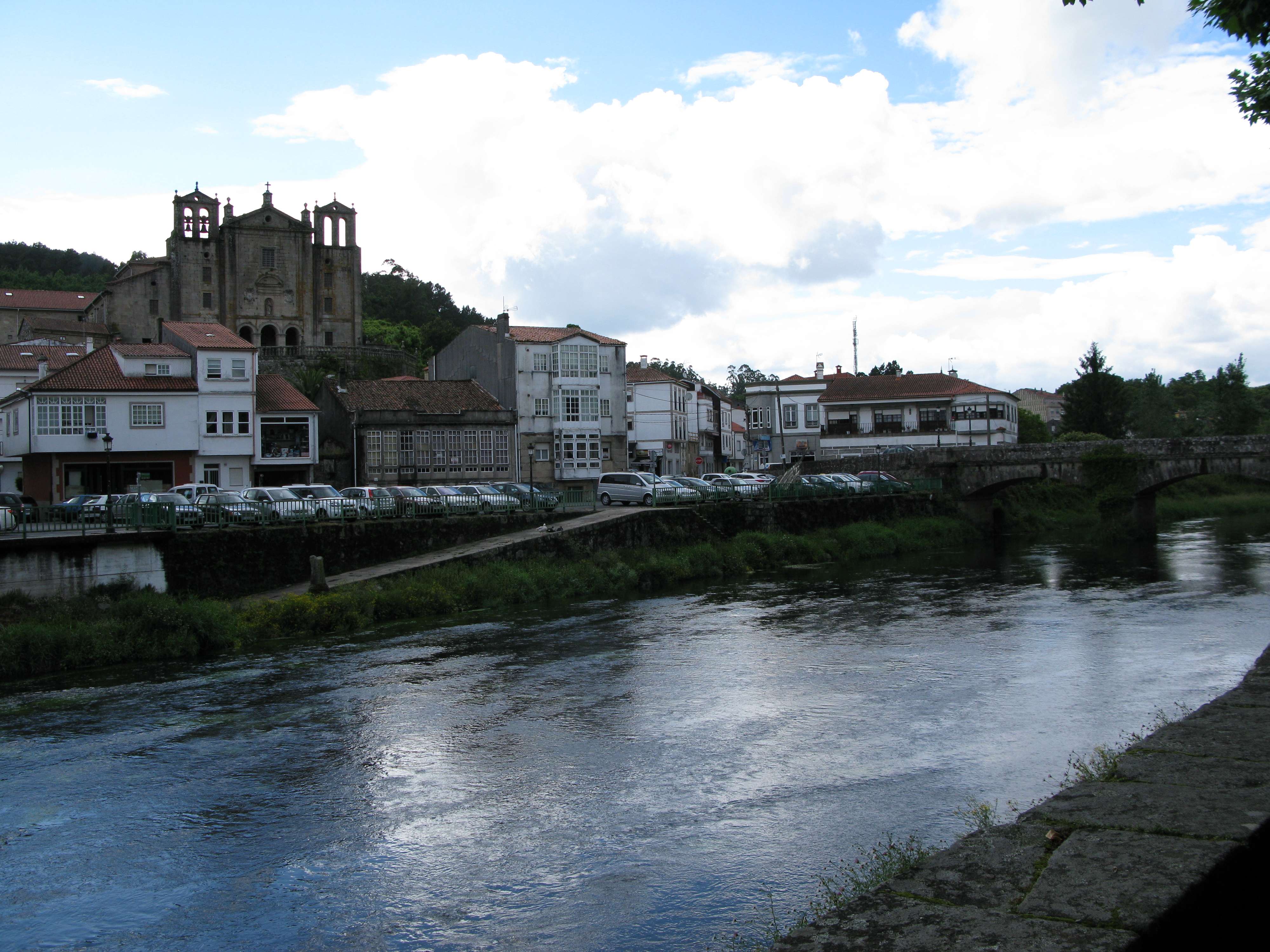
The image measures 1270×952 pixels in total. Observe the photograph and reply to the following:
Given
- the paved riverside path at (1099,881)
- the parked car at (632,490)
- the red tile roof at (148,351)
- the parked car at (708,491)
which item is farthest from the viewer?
the red tile roof at (148,351)

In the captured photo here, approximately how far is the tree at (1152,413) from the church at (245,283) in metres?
77.2

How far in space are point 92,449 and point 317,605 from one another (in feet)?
91.0

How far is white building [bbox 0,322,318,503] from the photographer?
49438 mm

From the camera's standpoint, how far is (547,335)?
65.8m

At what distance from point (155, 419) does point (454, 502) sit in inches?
839

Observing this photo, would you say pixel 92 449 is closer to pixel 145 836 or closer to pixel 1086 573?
pixel 145 836

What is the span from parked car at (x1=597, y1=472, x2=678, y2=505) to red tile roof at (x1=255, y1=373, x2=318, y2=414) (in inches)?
704

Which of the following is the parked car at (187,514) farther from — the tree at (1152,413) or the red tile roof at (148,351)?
the tree at (1152,413)

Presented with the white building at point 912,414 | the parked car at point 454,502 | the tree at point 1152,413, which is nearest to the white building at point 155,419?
the parked car at point 454,502

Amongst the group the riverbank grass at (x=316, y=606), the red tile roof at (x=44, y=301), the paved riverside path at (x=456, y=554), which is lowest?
the riverbank grass at (x=316, y=606)

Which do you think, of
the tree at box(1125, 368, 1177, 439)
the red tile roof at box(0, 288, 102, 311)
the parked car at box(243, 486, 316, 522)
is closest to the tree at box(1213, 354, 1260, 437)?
the tree at box(1125, 368, 1177, 439)

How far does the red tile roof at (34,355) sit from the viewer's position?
6862 centimetres

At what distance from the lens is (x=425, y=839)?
12953mm

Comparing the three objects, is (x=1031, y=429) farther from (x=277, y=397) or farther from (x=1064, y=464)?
(x=277, y=397)
